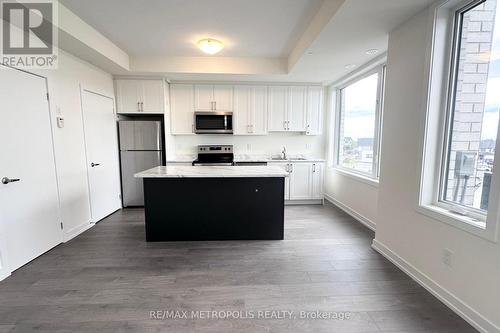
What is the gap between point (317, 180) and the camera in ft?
15.4

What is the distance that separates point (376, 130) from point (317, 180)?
1603 mm

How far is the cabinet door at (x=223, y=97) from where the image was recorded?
4.67 metres

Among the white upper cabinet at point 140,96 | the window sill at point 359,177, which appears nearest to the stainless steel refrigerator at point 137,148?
the white upper cabinet at point 140,96

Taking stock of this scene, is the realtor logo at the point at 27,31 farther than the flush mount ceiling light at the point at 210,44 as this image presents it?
No

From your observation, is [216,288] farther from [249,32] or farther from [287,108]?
[287,108]

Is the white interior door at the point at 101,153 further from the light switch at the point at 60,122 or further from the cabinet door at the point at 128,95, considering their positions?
the light switch at the point at 60,122

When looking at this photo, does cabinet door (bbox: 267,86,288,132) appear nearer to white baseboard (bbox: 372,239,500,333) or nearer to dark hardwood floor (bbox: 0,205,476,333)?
dark hardwood floor (bbox: 0,205,476,333)

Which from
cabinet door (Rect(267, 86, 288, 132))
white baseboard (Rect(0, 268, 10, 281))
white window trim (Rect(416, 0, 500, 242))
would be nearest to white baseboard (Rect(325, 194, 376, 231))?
white window trim (Rect(416, 0, 500, 242))

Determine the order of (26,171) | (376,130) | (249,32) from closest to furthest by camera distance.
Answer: (26,171) < (249,32) < (376,130)

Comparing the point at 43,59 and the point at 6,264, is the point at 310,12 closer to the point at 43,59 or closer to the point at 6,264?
the point at 43,59

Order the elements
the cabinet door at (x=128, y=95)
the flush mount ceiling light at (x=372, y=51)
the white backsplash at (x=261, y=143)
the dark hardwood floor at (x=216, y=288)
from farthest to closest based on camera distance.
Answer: the white backsplash at (x=261, y=143)
the cabinet door at (x=128, y=95)
the flush mount ceiling light at (x=372, y=51)
the dark hardwood floor at (x=216, y=288)

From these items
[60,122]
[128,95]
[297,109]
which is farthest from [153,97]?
[297,109]

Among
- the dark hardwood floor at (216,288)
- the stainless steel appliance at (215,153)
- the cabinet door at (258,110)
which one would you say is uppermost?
the cabinet door at (258,110)

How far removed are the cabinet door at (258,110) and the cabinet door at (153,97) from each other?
176 cm
